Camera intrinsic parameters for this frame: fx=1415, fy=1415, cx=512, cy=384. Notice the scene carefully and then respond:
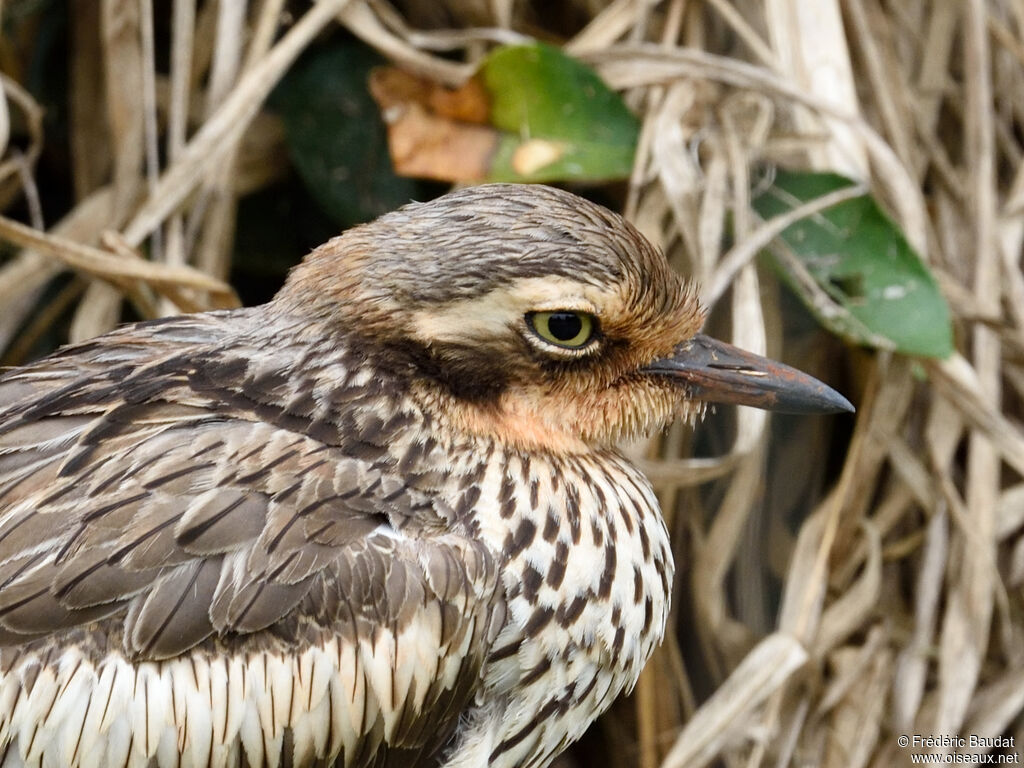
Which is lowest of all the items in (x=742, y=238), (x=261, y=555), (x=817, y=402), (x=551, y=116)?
(x=261, y=555)

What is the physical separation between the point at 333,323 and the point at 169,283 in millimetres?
696

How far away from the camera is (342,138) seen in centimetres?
264

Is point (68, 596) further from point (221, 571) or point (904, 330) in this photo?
point (904, 330)

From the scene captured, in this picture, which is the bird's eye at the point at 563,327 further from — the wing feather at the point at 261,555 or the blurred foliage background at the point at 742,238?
the blurred foliage background at the point at 742,238

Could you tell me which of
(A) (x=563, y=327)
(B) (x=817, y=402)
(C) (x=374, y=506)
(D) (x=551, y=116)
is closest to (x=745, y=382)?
(B) (x=817, y=402)

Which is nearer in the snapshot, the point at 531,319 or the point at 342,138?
the point at 531,319

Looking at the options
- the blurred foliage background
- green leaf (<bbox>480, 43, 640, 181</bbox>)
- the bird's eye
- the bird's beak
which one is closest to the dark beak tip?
the bird's beak

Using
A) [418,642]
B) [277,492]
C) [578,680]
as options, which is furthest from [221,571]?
[578,680]

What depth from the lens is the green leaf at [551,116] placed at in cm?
240

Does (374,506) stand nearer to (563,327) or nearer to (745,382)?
(563,327)

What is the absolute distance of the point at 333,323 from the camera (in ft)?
5.52

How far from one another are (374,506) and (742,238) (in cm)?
97

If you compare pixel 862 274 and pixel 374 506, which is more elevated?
pixel 862 274

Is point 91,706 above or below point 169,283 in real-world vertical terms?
below
